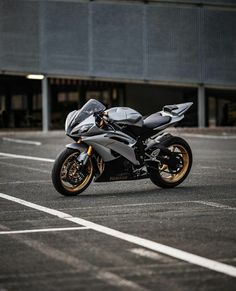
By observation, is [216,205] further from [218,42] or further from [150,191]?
[218,42]

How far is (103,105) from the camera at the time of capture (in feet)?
39.9

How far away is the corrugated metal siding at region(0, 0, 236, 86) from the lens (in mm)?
38375

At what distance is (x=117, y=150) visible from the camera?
12.1 metres

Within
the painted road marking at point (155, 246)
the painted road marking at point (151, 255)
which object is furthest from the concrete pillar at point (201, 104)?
the painted road marking at point (151, 255)

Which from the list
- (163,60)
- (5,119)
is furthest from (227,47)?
(5,119)

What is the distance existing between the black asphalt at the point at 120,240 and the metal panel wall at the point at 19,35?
80.0 feet

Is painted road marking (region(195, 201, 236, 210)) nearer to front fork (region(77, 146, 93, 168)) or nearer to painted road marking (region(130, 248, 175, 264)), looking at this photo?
front fork (region(77, 146, 93, 168))

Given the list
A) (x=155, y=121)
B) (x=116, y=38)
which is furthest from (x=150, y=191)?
(x=116, y=38)

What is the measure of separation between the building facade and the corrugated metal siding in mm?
42

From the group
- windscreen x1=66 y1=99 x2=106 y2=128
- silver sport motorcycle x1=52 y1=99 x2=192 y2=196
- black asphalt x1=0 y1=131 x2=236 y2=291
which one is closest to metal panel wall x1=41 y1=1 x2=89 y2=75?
black asphalt x1=0 y1=131 x2=236 y2=291

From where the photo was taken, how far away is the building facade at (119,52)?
38531 millimetres

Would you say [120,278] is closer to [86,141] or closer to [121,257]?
[121,257]

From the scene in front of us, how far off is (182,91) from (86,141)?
3027cm

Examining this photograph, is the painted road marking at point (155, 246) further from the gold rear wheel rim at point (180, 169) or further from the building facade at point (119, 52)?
the building facade at point (119, 52)
